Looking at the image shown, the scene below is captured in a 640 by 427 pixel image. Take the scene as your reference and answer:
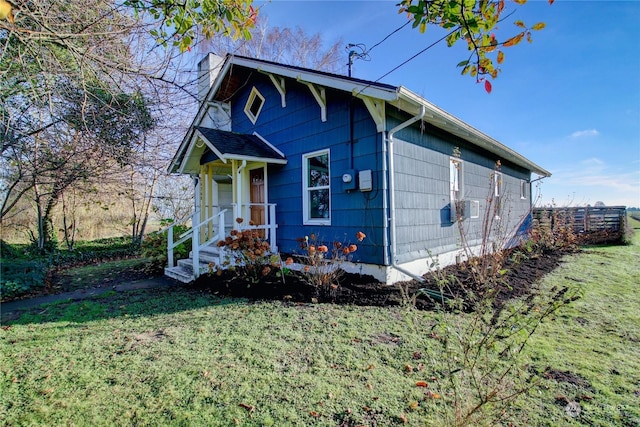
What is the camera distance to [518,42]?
198 centimetres

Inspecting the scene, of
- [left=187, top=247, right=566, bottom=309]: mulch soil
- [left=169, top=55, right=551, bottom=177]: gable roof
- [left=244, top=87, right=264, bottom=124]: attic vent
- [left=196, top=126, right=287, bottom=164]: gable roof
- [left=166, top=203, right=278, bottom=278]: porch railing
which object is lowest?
[left=187, top=247, right=566, bottom=309]: mulch soil

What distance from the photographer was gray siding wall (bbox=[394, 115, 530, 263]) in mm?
5660

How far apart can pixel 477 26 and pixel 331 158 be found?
4211 mm

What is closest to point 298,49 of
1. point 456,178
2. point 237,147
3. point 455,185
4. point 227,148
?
point 237,147

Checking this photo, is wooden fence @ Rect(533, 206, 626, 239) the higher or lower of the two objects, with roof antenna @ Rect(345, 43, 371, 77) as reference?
lower

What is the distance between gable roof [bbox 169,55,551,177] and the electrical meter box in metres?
1.25

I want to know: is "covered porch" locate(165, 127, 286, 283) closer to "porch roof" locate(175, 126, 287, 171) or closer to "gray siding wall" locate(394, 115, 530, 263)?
"porch roof" locate(175, 126, 287, 171)

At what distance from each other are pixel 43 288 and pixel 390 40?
815 centimetres

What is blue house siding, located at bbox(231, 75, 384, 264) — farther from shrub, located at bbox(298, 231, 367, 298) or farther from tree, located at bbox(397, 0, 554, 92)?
tree, located at bbox(397, 0, 554, 92)

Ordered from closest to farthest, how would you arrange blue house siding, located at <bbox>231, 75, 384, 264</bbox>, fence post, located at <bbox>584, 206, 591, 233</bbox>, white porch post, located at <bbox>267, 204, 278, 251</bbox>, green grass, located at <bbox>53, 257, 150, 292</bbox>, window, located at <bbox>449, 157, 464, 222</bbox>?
1. blue house siding, located at <bbox>231, 75, 384, 264</bbox>
2. green grass, located at <bbox>53, 257, 150, 292</bbox>
3. white porch post, located at <bbox>267, 204, 278, 251</bbox>
4. window, located at <bbox>449, 157, 464, 222</bbox>
5. fence post, located at <bbox>584, 206, 591, 233</bbox>

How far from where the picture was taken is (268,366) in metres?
2.77

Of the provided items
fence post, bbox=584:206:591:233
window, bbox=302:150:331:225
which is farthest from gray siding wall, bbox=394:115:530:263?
fence post, bbox=584:206:591:233

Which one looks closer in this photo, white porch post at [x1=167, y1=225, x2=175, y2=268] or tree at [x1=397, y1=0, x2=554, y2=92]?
tree at [x1=397, y1=0, x2=554, y2=92]

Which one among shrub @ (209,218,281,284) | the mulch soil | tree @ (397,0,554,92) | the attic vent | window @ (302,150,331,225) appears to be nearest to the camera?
tree @ (397,0,554,92)
